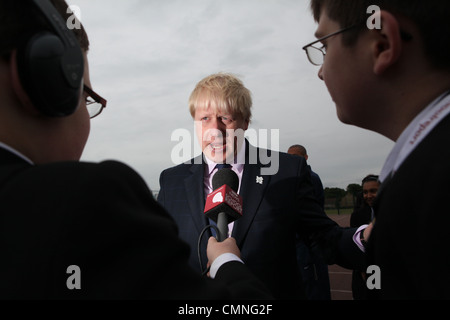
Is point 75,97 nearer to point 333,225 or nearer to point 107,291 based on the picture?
point 107,291

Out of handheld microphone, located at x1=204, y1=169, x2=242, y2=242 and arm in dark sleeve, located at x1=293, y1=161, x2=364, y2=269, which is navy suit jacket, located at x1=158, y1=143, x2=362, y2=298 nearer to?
arm in dark sleeve, located at x1=293, y1=161, x2=364, y2=269

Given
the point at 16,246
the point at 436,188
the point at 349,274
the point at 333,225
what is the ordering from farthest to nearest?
1. the point at 349,274
2. the point at 333,225
3. the point at 436,188
4. the point at 16,246

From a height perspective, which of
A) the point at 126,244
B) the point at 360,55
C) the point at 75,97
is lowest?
the point at 126,244

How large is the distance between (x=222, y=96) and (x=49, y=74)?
1.86 m

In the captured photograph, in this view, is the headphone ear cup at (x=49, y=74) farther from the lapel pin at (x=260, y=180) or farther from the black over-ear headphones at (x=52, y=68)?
the lapel pin at (x=260, y=180)

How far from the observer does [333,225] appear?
2.27 meters

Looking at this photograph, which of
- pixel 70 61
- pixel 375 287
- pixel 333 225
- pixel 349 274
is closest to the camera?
pixel 70 61

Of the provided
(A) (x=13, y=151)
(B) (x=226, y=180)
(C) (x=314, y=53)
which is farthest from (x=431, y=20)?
(B) (x=226, y=180)

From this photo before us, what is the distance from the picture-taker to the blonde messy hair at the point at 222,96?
2699mm

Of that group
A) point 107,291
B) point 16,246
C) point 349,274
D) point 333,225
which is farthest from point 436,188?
point 349,274

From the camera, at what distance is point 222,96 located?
8.83ft

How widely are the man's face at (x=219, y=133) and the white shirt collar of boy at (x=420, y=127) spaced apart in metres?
1.66

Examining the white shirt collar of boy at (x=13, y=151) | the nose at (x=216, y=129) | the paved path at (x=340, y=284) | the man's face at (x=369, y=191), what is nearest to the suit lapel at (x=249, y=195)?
the nose at (x=216, y=129)
